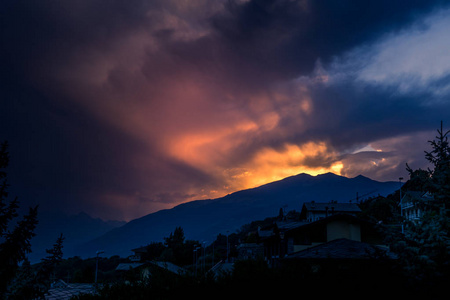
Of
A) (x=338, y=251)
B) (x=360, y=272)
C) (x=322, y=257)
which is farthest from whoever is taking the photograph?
(x=338, y=251)

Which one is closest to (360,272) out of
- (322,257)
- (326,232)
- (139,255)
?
(322,257)

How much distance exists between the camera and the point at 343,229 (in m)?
38.1

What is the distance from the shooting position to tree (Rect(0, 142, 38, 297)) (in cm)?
1046

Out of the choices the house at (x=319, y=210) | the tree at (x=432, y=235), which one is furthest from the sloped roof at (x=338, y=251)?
the house at (x=319, y=210)

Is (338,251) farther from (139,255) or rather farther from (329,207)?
(139,255)

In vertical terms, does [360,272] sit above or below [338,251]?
below

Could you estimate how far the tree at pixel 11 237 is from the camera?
10.5 m

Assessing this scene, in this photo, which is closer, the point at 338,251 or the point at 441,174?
the point at 441,174

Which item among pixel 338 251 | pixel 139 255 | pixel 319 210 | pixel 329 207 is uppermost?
pixel 329 207

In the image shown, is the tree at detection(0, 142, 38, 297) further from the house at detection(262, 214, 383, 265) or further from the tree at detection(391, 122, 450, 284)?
the house at detection(262, 214, 383, 265)

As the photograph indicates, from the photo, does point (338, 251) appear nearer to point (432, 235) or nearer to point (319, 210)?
point (432, 235)

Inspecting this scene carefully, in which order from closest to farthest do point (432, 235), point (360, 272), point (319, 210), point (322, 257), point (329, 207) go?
point (432, 235), point (360, 272), point (322, 257), point (329, 207), point (319, 210)

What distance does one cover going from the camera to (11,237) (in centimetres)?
1088

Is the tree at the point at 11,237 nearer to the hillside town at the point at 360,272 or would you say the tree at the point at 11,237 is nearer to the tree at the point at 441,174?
the hillside town at the point at 360,272
